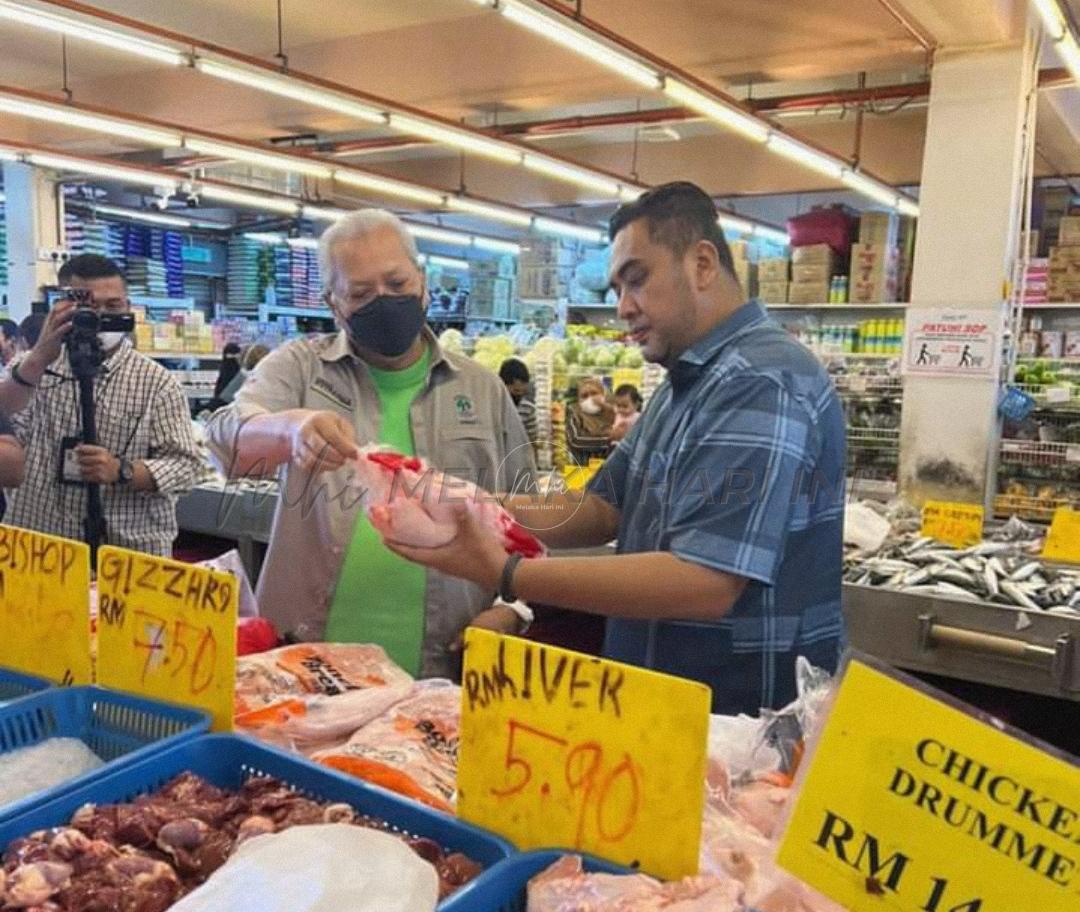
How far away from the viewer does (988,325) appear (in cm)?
532

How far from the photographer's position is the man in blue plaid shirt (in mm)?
1529

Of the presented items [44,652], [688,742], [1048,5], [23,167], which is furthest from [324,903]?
[23,167]

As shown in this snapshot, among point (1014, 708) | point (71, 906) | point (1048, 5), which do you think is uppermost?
point (1048, 5)

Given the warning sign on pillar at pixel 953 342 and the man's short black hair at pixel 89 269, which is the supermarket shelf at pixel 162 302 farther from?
the warning sign on pillar at pixel 953 342

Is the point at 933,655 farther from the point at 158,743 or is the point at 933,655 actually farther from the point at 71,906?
the point at 71,906

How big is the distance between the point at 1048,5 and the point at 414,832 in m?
4.39

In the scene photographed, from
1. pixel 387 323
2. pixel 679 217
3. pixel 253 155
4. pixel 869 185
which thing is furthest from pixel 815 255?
pixel 679 217

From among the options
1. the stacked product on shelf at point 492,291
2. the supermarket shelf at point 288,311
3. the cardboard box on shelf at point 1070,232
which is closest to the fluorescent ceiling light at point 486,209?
the stacked product on shelf at point 492,291

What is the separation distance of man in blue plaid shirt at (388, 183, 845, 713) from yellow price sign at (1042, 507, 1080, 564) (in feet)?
8.12

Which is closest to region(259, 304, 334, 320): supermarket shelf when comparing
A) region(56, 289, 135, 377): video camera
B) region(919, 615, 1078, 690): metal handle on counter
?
region(56, 289, 135, 377): video camera

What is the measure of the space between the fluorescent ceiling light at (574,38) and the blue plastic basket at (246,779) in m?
3.83

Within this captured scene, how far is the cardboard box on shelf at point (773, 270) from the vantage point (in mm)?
7449

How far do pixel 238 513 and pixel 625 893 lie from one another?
391 centimetres

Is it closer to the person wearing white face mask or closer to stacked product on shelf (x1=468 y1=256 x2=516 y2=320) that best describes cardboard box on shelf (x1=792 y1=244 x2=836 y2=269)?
the person wearing white face mask
